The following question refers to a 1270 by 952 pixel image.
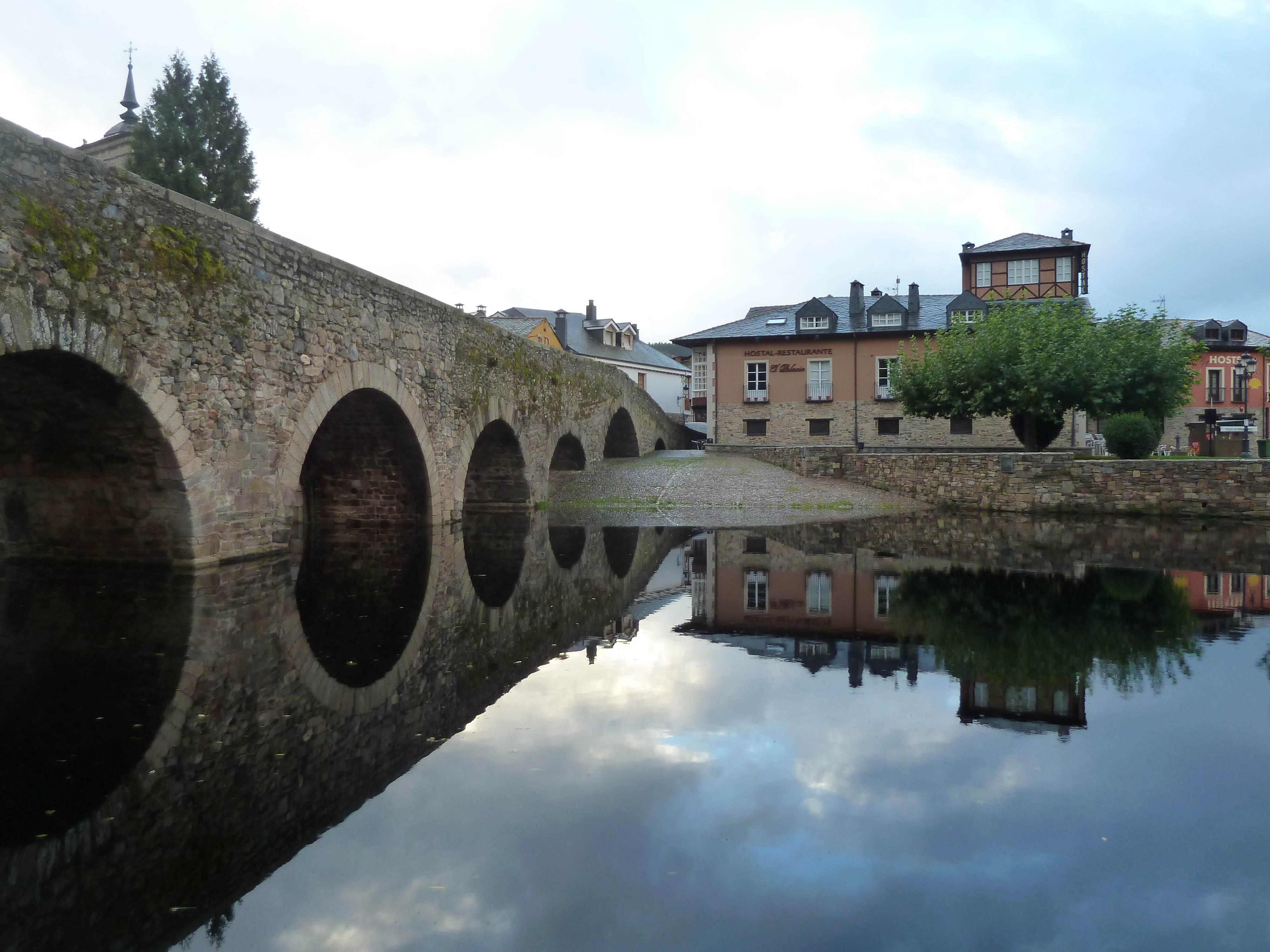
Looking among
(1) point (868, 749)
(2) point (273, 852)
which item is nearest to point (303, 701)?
(2) point (273, 852)

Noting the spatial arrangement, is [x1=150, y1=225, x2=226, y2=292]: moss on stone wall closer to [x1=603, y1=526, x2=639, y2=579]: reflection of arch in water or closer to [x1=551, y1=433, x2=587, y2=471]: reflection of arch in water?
[x1=603, y1=526, x2=639, y2=579]: reflection of arch in water

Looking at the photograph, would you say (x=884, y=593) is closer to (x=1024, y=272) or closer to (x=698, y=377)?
(x=1024, y=272)

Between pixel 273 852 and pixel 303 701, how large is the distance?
182cm

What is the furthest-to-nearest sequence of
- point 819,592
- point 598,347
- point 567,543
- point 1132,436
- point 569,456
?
point 598,347 < point 569,456 < point 1132,436 < point 567,543 < point 819,592

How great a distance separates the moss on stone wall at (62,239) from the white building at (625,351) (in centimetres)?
4366

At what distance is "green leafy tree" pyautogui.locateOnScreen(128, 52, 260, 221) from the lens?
2888 cm

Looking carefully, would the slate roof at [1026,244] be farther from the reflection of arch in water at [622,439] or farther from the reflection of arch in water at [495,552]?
the reflection of arch in water at [495,552]

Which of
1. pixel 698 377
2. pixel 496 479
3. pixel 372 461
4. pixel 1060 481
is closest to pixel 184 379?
pixel 372 461

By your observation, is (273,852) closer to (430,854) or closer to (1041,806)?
(430,854)

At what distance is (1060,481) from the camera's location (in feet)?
66.5

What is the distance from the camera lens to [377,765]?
4.05 m

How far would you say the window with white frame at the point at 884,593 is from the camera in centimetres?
786

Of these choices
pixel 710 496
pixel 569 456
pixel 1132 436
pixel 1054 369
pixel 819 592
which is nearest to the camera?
pixel 819 592

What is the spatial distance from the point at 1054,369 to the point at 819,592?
55.0 feet
